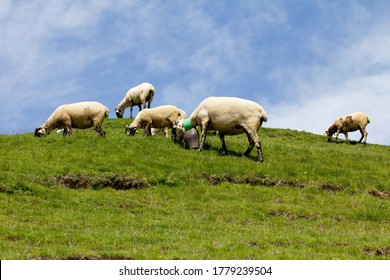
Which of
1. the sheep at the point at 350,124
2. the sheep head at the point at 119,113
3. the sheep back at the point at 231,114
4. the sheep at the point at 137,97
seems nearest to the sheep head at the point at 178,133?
the sheep back at the point at 231,114

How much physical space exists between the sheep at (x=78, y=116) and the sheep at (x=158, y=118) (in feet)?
10.0

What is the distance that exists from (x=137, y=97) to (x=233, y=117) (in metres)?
22.2

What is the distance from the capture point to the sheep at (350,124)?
51438mm

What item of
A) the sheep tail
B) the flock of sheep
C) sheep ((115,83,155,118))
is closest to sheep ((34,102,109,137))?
the flock of sheep

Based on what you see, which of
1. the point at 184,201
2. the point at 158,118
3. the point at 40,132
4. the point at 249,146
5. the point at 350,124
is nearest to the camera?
the point at 184,201

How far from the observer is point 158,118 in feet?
123

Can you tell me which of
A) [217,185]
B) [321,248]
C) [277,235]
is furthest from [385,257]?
[217,185]

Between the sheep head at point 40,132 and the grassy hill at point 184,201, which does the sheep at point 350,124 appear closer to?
the grassy hill at point 184,201

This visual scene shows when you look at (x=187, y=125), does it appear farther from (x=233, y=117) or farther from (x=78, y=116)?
(x=78, y=116)

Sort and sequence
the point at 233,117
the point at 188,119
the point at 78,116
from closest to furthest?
the point at 233,117
the point at 188,119
the point at 78,116

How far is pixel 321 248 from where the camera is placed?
16.5 metres

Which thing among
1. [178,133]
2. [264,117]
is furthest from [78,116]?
[264,117]

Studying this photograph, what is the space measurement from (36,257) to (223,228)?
7.64 m

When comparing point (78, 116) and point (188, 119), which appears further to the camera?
point (78, 116)
